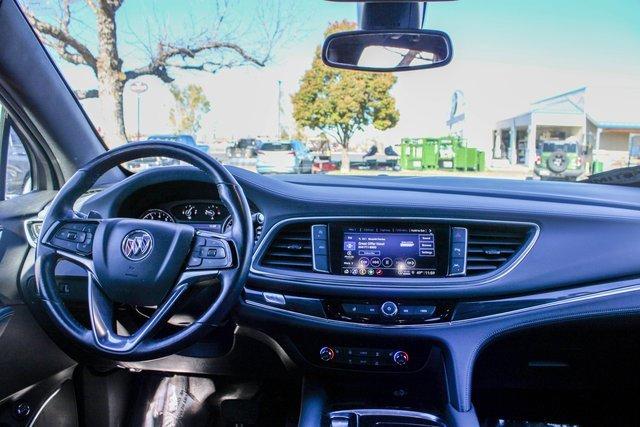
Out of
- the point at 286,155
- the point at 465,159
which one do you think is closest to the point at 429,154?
the point at 465,159

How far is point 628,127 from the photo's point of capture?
4406 mm

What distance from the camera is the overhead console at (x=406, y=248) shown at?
238 cm

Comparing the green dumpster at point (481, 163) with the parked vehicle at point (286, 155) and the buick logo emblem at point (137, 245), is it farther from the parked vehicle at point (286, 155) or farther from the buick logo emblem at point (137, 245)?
the buick logo emblem at point (137, 245)

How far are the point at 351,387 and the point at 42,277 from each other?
4.53ft

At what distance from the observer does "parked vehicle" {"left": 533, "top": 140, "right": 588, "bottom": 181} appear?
151 inches

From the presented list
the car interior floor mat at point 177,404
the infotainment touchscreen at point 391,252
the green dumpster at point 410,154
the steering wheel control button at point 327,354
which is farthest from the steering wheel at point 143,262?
the green dumpster at point 410,154

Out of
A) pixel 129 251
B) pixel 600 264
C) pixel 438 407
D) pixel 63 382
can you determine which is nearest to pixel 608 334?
pixel 600 264

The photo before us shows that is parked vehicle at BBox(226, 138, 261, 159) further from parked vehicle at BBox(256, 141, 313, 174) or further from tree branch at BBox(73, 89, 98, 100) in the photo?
tree branch at BBox(73, 89, 98, 100)

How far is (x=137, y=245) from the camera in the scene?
2.01 metres

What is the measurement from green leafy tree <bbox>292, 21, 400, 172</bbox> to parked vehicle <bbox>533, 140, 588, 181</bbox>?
41.3 inches

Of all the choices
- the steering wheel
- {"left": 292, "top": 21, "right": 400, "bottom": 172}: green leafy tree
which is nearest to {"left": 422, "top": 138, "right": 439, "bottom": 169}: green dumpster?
{"left": 292, "top": 21, "right": 400, "bottom": 172}: green leafy tree

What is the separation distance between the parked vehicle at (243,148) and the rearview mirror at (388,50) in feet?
3.35

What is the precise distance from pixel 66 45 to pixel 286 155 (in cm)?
153

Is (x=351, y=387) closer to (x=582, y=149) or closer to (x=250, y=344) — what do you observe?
(x=250, y=344)
